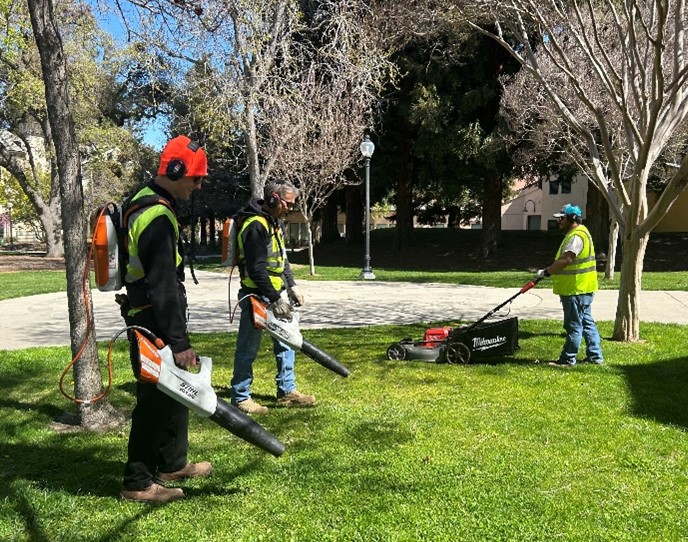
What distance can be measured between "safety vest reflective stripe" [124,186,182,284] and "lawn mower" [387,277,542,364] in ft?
14.0

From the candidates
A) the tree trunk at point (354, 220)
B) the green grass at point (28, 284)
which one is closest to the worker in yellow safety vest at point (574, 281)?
the green grass at point (28, 284)

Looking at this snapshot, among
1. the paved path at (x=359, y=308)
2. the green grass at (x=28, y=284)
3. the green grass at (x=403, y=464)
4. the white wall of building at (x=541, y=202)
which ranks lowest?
the green grass at (x=403, y=464)

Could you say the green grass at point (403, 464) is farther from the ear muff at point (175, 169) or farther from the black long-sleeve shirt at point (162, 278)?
the ear muff at point (175, 169)

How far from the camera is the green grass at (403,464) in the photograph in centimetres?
341

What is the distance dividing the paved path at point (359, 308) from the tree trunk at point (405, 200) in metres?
12.8

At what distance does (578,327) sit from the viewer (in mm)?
6910

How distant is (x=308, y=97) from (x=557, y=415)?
1614 cm

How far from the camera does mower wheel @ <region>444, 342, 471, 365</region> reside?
7.10 metres

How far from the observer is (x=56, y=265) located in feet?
89.4

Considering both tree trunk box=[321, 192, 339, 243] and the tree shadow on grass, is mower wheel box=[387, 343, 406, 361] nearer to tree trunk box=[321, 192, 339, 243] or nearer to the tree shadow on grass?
the tree shadow on grass

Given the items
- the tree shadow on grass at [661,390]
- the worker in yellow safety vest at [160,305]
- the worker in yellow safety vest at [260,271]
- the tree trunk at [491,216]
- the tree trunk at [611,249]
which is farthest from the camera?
the tree trunk at [491,216]

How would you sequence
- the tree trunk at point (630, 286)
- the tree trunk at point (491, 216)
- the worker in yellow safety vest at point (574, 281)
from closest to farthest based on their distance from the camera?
1. the worker in yellow safety vest at point (574, 281)
2. the tree trunk at point (630, 286)
3. the tree trunk at point (491, 216)

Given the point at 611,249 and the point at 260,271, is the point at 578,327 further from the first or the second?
the point at 611,249

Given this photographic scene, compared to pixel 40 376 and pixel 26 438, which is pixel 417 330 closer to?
pixel 40 376
